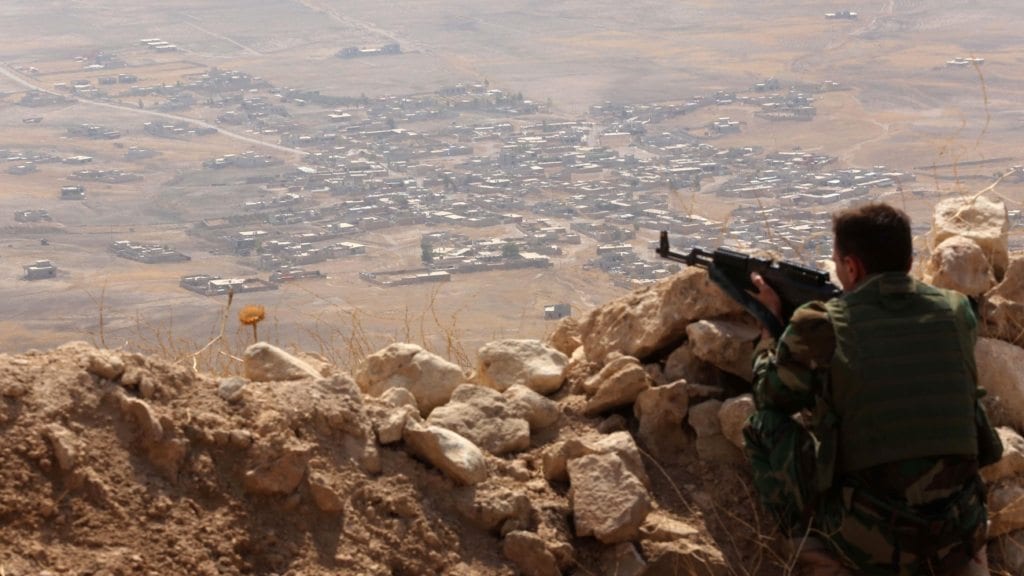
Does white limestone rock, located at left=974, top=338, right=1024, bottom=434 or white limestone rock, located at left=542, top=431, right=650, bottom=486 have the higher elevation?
white limestone rock, located at left=974, top=338, right=1024, bottom=434

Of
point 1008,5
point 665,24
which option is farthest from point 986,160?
point 665,24

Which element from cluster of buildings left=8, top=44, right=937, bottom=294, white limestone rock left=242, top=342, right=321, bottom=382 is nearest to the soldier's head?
white limestone rock left=242, top=342, right=321, bottom=382

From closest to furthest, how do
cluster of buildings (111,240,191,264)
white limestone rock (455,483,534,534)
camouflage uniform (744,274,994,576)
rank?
camouflage uniform (744,274,994,576)
white limestone rock (455,483,534,534)
cluster of buildings (111,240,191,264)

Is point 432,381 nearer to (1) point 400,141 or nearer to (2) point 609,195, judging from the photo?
(2) point 609,195

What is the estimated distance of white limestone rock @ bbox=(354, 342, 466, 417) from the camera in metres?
5.24

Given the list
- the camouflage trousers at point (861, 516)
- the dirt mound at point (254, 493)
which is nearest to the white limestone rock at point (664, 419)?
the dirt mound at point (254, 493)

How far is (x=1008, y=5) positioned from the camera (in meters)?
52.6

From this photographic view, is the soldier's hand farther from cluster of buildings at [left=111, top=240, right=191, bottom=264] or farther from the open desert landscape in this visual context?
cluster of buildings at [left=111, top=240, right=191, bottom=264]

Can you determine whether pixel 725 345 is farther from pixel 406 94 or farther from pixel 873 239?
pixel 406 94

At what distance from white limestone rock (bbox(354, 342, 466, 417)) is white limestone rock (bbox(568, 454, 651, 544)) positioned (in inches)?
33.5

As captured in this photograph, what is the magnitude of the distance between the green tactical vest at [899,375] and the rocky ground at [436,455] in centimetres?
68

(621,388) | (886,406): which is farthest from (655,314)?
(886,406)

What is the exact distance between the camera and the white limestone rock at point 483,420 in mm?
4930

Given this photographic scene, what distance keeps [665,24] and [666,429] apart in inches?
2200
